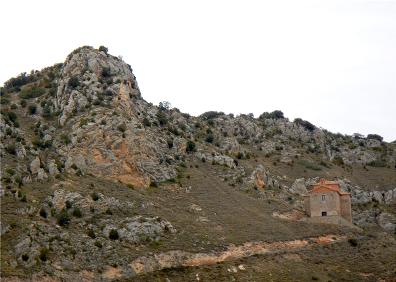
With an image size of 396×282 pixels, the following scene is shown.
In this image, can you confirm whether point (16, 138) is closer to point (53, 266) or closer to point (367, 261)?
point (53, 266)

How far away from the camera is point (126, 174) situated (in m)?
82.7

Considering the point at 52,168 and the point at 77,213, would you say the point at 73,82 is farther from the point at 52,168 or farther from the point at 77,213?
the point at 77,213

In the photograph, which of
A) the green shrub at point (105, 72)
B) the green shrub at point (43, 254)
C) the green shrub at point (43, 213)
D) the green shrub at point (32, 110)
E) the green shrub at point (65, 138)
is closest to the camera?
the green shrub at point (43, 254)

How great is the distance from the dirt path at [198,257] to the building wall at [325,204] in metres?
9.53

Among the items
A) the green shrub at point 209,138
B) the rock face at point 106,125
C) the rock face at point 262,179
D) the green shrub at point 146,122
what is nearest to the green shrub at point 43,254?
the rock face at point 106,125

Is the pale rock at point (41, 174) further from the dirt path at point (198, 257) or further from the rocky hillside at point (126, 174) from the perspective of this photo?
the dirt path at point (198, 257)

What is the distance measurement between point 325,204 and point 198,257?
1096 inches

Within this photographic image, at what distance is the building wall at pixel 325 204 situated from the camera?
88688 millimetres

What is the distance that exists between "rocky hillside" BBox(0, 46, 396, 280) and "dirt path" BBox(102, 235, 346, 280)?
2.85 ft

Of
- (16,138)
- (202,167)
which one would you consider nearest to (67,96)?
(16,138)

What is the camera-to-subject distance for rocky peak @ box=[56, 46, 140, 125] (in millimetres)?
90750

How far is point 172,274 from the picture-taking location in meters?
63.6

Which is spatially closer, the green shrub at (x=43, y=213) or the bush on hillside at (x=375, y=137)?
the green shrub at (x=43, y=213)

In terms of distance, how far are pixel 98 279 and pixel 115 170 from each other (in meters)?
24.4
